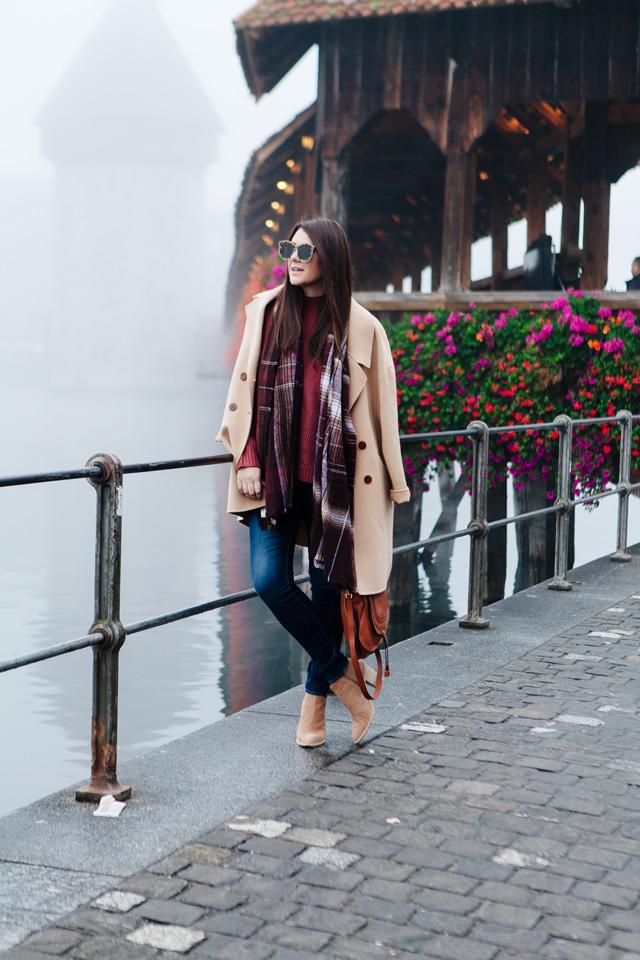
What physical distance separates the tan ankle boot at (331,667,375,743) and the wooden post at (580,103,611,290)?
11684mm

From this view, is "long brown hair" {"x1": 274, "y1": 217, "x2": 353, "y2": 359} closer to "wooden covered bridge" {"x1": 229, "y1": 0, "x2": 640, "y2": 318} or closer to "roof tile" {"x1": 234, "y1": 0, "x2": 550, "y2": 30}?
"wooden covered bridge" {"x1": 229, "y1": 0, "x2": 640, "y2": 318}

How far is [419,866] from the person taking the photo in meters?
2.81

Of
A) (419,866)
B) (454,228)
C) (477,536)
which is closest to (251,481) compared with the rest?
(419,866)

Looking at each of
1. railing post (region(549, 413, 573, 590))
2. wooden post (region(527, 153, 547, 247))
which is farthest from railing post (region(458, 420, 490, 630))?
wooden post (region(527, 153, 547, 247))

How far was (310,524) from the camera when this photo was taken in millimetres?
3605

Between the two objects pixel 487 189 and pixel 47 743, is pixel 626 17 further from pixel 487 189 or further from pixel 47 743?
pixel 47 743

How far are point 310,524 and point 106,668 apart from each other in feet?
2.46

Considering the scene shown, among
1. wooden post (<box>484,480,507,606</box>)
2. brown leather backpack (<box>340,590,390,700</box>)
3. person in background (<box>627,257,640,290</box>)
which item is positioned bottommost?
wooden post (<box>484,480,507,606</box>)

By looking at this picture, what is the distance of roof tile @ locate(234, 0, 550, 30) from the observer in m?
12.7

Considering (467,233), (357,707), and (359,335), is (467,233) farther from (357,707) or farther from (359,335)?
(357,707)

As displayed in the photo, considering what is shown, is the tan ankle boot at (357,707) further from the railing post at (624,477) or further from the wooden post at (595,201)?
the wooden post at (595,201)

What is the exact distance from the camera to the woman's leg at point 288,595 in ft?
11.6

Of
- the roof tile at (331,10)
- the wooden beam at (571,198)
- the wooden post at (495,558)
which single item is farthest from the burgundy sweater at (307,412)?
the wooden beam at (571,198)

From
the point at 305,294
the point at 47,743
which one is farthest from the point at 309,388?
the point at 47,743
